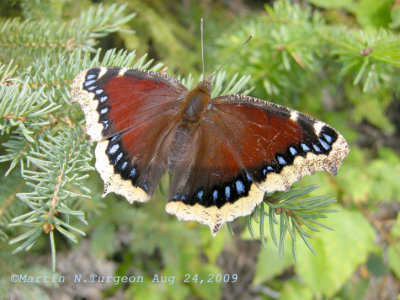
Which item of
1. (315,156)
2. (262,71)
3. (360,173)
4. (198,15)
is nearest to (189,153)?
(315,156)

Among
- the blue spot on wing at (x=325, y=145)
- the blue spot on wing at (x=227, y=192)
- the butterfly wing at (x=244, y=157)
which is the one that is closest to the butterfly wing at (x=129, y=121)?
the butterfly wing at (x=244, y=157)

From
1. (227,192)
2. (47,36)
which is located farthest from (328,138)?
(47,36)

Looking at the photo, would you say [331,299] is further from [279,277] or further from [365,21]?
[365,21]

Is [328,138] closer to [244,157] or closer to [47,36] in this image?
[244,157]

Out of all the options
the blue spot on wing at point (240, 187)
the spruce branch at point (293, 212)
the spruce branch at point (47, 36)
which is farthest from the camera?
the spruce branch at point (47, 36)

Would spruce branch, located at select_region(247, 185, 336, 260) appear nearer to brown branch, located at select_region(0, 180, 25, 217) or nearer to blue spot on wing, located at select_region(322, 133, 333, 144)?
blue spot on wing, located at select_region(322, 133, 333, 144)

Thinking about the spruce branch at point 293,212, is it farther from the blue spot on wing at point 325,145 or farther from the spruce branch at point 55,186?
the spruce branch at point 55,186

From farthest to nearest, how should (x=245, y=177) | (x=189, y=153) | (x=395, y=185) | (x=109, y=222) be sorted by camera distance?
(x=395, y=185) → (x=109, y=222) → (x=189, y=153) → (x=245, y=177)
